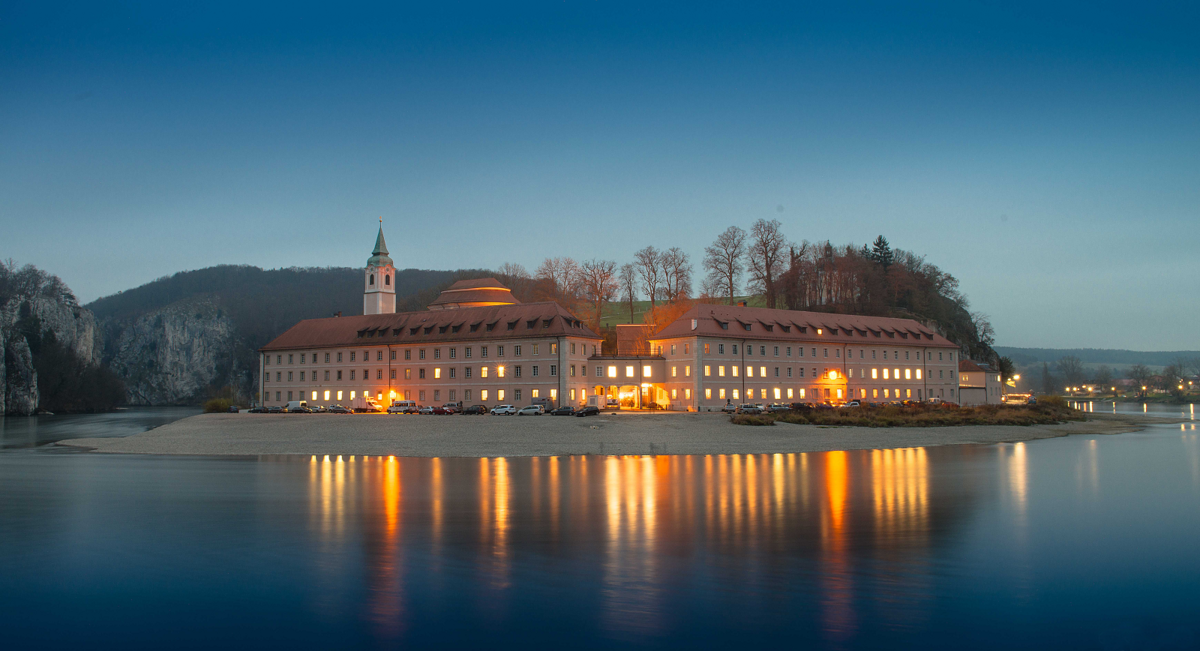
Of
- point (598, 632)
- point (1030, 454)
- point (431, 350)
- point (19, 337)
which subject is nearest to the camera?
point (598, 632)

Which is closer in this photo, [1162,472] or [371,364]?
[1162,472]

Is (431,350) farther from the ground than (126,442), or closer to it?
farther from the ground

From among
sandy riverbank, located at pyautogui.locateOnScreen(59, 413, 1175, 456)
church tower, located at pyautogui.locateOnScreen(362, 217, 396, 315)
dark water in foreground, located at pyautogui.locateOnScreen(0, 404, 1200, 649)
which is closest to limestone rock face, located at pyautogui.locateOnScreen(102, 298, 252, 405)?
church tower, located at pyautogui.locateOnScreen(362, 217, 396, 315)

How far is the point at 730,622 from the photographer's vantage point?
12.2m

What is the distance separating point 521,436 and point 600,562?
1230 inches

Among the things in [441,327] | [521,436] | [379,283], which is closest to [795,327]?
[441,327]

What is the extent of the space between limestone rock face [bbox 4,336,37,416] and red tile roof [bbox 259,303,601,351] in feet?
197

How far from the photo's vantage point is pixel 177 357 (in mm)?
189375

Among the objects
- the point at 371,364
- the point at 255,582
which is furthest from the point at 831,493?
the point at 371,364

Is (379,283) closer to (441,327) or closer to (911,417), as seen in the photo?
(441,327)

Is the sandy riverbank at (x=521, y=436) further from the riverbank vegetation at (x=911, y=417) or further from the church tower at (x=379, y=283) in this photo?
the church tower at (x=379, y=283)

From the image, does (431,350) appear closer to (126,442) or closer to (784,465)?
(126,442)

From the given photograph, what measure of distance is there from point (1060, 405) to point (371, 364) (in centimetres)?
7663

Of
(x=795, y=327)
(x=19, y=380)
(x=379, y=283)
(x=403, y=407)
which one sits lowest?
(x=403, y=407)
